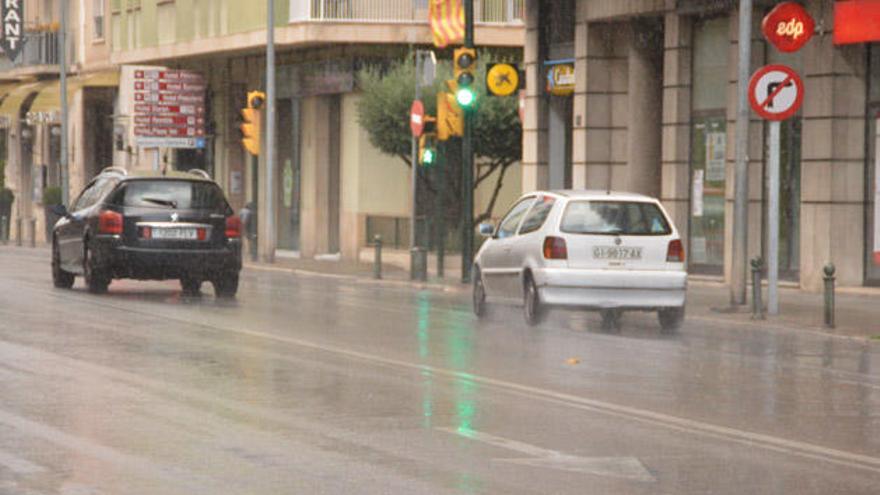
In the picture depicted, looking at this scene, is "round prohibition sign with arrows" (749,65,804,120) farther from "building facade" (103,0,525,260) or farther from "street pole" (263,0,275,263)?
"street pole" (263,0,275,263)

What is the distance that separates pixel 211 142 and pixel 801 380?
39.4 m

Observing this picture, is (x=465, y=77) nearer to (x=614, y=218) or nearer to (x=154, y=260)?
(x=154, y=260)

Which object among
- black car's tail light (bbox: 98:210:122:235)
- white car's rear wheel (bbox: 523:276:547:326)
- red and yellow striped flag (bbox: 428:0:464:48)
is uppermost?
red and yellow striped flag (bbox: 428:0:464:48)

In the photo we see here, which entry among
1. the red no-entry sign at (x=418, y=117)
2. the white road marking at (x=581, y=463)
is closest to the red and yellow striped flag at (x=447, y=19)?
the red no-entry sign at (x=418, y=117)

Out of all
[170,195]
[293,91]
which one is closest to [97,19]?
[293,91]

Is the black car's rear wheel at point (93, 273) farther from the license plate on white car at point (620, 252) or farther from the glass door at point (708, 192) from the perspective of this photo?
the glass door at point (708, 192)

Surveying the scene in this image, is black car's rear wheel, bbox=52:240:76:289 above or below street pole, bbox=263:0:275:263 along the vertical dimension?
below

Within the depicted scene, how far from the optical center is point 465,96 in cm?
3155

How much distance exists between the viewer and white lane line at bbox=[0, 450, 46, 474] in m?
9.51

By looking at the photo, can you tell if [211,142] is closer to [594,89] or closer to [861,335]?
[594,89]

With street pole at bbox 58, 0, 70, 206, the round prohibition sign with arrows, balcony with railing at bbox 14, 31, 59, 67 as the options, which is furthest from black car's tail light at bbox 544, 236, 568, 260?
balcony with railing at bbox 14, 31, 59, 67

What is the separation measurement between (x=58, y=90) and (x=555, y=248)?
42.7 metres

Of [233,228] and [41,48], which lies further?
[41,48]

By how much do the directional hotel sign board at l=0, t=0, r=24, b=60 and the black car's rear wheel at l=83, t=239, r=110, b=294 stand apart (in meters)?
39.9
